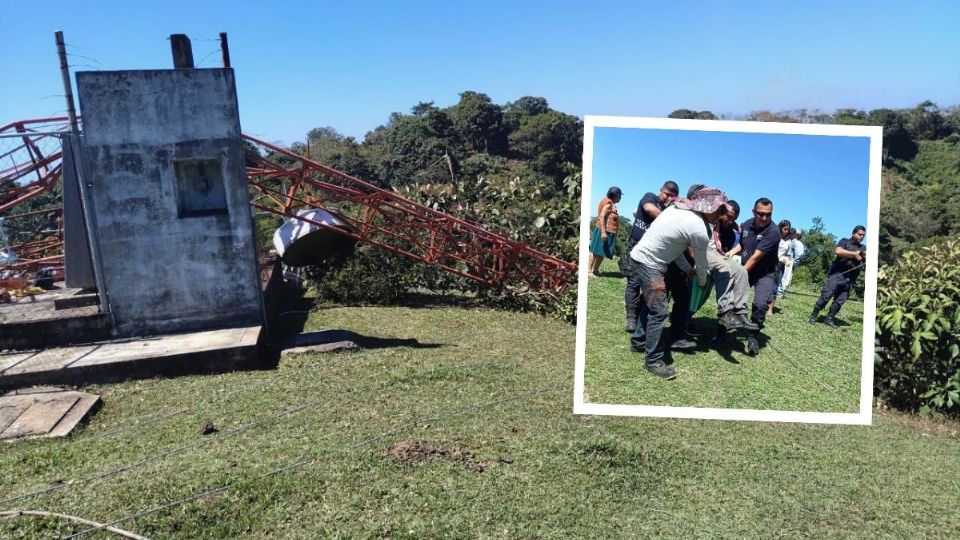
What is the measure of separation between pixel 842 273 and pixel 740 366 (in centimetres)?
79

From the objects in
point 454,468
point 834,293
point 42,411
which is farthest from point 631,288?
point 42,411

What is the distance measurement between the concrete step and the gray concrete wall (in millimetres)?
571

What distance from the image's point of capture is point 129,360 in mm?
6570

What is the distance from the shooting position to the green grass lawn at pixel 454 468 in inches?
152

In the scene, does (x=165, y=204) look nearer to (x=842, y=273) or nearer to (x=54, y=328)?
(x=54, y=328)

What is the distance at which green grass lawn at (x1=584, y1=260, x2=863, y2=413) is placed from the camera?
3.29 m

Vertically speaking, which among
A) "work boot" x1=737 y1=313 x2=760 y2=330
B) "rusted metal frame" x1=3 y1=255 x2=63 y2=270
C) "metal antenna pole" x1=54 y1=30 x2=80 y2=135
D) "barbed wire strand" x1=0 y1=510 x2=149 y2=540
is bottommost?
"barbed wire strand" x1=0 y1=510 x2=149 y2=540

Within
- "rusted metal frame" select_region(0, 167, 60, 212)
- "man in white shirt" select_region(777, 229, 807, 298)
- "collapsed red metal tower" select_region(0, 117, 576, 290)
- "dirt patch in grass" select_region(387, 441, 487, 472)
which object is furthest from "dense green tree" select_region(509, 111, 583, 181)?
"man in white shirt" select_region(777, 229, 807, 298)

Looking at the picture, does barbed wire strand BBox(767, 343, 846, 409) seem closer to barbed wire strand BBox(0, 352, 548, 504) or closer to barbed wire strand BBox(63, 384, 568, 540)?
Result: barbed wire strand BBox(63, 384, 568, 540)

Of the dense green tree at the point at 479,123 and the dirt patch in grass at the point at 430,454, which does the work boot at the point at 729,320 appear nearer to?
the dirt patch in grass at the point at 430,454

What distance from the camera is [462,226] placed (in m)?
10.5

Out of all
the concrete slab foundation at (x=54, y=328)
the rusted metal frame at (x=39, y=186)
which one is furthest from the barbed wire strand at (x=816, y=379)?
the rusted metal frame at (x=39, y=186)

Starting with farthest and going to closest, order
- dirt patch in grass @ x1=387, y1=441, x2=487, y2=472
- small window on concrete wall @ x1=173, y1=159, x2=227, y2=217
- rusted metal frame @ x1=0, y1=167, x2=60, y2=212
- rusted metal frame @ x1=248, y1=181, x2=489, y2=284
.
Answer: rusted metal frame @ x1=248, y1=181, x2=489, y2=284
rusted metal frame @ x1=0, y1=167, x2=60, y2=212
small window on concrete wall @ x1=173, y1=159, x2=227, y2=217
dirt patch in grass @ x1=387, y1=441, x2=487, y2=472

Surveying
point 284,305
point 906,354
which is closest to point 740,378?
point 906,354
